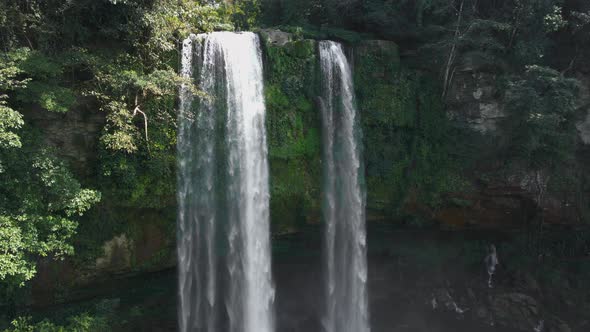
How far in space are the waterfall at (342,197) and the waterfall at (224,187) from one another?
7.08 feet

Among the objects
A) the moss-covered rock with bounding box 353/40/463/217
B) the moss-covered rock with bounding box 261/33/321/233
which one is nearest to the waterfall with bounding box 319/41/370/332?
the moss-covered rock with bounding box 261/33/321/233

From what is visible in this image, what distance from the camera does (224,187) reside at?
1128 centimetres

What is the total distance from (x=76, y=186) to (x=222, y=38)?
513 cm

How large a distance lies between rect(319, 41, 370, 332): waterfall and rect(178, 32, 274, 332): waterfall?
216cm

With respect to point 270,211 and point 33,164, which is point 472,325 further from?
point 33,164

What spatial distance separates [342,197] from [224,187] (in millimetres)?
3756

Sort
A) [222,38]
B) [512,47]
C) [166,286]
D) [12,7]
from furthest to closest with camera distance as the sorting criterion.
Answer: [512,47], [166,286], [222,38], [12,7]

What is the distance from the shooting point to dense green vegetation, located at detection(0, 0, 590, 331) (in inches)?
339

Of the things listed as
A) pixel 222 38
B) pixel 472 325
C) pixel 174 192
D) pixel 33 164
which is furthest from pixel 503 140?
pixel 33 164

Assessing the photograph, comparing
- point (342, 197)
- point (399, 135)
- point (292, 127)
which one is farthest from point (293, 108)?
point (399, 135)

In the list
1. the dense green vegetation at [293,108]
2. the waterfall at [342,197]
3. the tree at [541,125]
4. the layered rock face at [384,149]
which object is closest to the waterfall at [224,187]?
the dense green vegetation at [293,108]

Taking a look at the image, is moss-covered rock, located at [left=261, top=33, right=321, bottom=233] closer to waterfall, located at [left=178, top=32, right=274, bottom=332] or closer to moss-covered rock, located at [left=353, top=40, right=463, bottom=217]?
waterfall, located at [left=178, top=32, right=274, bottom=332]

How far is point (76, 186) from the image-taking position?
8.62 metres

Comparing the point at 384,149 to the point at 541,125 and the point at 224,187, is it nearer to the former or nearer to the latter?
the point at 541,125
